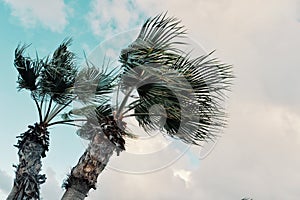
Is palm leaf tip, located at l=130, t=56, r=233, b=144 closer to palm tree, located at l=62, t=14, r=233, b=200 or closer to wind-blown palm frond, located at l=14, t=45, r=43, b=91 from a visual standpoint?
palm tree, located at l=62, t=14, r=233, b=200

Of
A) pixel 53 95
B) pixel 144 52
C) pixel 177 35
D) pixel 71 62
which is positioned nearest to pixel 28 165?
pixel 53 95

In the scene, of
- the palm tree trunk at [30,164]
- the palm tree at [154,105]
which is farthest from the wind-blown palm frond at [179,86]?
the palm tree trunk at [30,164]

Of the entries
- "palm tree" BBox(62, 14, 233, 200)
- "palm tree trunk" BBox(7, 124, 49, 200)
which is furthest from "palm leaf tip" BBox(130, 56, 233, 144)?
"palm tree trunk" BBox(7, 124, 49, 200)

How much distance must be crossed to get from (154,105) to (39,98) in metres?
2.33

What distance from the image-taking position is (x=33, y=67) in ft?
32.0

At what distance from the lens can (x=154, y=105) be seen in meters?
9.09

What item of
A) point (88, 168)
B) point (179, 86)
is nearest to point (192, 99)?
point (179, 86)

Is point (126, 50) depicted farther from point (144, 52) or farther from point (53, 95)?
point (53, 95)

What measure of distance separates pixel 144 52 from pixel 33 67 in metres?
2.28

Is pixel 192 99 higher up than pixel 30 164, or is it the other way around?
pixel 192 99

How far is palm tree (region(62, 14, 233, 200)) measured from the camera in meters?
8.98

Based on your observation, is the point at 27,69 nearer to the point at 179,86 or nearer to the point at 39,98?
the point at 39,98

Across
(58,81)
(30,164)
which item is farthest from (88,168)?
(58,81)

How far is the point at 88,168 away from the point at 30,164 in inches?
43.3
